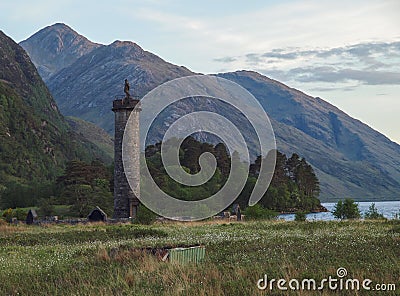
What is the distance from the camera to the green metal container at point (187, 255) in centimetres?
2152

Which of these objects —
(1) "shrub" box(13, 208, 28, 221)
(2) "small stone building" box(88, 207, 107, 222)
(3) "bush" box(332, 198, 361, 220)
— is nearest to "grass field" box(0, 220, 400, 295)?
(2) "small stone building" box(88, 207, 107, 222)

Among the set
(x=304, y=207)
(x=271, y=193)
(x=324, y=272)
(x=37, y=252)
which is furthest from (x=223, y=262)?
(x=304, y=207)

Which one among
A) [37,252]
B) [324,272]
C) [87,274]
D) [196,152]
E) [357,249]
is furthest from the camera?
Answer: [196,152]

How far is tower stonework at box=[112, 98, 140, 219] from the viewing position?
62969mm

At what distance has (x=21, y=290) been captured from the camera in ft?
56.2

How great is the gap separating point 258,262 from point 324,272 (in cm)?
316

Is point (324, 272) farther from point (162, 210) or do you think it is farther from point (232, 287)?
point (162, 210)

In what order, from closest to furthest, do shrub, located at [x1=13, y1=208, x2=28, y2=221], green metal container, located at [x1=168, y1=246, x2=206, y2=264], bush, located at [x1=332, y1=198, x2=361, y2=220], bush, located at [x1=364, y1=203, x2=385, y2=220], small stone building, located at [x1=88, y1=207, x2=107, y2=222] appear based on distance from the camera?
green metal container, located at [x1=168, y1=246, x2=206, y2=264] < bush, located at [x1=364, y1=203, x2=385, y2=220] < small stone building, located at [x1=88, y1=207, x2=107, y2=222] < bush, located at [x1=332, y1=198, x2=361, y2=220] < shrub, located at [x1=13, y1=208, x2=28, y2=221]

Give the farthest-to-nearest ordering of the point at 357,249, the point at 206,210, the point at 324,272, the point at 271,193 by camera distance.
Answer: the point at 271,193, the point at 206,210, the point at 357,249, the point at 324,272

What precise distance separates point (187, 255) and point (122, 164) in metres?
41.3

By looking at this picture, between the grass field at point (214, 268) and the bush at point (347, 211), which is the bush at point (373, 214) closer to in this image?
the bush at point (347, 211)

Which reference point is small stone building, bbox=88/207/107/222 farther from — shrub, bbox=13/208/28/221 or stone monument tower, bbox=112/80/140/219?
shrub, bbox=13/208/28/221

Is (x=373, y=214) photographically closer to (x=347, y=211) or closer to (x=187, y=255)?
(x=347, y=211)

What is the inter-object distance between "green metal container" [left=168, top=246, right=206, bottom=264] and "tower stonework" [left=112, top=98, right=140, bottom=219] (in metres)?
40.4
